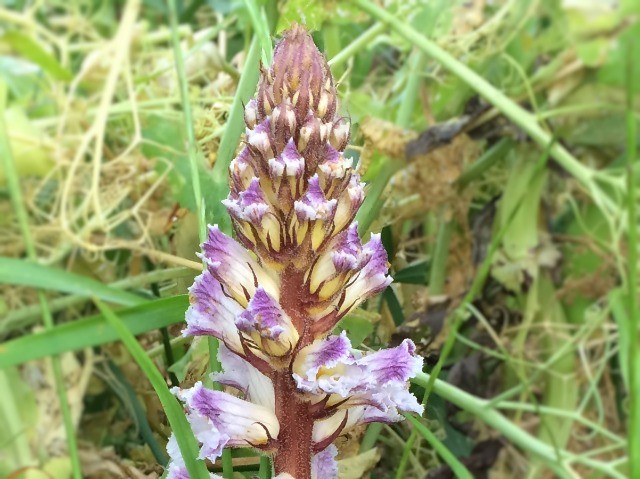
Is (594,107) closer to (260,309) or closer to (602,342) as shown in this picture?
(602,342)

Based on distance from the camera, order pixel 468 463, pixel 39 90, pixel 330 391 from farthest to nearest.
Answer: pixel 39 90 < pixel 468 463 < pixel 330 391

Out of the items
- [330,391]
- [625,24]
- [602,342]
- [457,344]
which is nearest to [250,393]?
[330,391]

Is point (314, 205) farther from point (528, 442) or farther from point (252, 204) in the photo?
point (528, 442)

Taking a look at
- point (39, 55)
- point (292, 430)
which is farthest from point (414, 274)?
point (39, 55)

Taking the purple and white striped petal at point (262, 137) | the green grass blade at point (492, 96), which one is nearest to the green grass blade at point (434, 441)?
the purple and white striped petal at point (262, 137)

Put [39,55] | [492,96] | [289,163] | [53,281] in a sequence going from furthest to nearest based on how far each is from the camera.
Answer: [39,55], [492,96], [53,281], [289,163]

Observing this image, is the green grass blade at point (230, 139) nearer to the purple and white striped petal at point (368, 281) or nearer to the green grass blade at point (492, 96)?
the purple and white striped petal at point (368, 281)

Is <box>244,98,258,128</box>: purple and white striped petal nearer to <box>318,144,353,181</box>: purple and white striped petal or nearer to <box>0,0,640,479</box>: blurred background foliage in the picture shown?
<box>318,144,353,181</box>: purple and white striped petal

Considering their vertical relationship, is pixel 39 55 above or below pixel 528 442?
above
